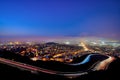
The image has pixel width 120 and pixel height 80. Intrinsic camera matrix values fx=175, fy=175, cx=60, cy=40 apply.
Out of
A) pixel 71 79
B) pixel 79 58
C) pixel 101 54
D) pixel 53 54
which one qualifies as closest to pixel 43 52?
pixel 53 54

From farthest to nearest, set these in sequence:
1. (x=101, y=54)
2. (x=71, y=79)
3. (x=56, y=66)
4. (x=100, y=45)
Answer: (x=100, y=45) < (x=101, y=54) < (x=56, y=66) < (x=71, y=79)

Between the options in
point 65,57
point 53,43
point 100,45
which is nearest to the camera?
point 65,57

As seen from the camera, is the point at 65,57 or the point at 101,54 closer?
the point at 65,57

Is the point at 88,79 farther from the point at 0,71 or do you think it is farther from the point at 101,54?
the point at 101,54

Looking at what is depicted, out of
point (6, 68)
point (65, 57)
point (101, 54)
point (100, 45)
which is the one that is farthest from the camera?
point (100, 45)

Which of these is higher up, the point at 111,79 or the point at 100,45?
the point at 100,45

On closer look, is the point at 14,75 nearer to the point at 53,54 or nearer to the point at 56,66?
the point at 56,66

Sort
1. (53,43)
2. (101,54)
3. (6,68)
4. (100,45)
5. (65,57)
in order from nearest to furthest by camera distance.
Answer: (6,68) < (65,57) < (101,54) < (100,45) < (53,43)

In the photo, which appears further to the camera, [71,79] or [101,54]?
[101,54]

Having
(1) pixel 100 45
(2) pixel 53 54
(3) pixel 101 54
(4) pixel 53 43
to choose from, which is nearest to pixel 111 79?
(2) pixel 53 54
